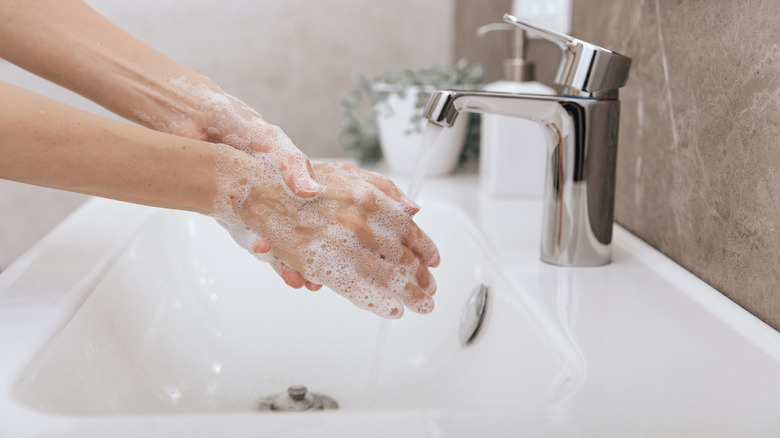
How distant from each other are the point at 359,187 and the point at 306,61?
3.49 ft

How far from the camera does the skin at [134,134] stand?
0.45 metres

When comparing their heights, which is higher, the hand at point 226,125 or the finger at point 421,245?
the hand at point 226,125

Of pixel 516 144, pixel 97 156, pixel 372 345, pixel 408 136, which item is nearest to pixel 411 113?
pixel 408 136

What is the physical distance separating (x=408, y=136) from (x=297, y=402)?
561 millimetres

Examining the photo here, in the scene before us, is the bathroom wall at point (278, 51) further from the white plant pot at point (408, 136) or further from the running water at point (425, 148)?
the running water at point (425, 148)

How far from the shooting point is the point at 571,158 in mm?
647

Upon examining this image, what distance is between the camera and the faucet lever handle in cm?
59

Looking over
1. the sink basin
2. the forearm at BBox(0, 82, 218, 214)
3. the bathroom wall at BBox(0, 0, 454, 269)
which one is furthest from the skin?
the bathroom wall at BBox(0, 0, 454, 269)

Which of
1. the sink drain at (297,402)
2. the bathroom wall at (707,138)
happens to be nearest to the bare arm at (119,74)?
the sink drain at (297,402)

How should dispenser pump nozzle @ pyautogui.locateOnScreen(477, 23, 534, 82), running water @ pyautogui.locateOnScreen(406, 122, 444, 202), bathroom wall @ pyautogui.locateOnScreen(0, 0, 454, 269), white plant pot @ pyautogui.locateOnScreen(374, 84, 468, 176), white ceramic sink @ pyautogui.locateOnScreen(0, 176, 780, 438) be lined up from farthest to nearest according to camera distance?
bathroom wall @ pyautogui.locateOnScreen(0, 0, 454, 269) → white plant pot @ pyautogui.locateOnScreen(374, 84, 468, 176) → dispenser pump nozzle @ pyautogui.locateOnScreen(477, 23, 534, 82) → running water @ pyautogui.locateOnScreen(406, 122, 444, 202) → white ceramic sink @ pyautogui.locateOnScreen(0, 176, 780, 438)

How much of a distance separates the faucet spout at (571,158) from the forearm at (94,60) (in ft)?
0.83

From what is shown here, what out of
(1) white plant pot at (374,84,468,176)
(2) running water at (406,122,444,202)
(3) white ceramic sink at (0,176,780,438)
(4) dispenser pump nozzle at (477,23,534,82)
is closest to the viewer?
(3) white ceramic sink at (0,176,780,438)

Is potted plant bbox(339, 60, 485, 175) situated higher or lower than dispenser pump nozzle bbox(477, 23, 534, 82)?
lower

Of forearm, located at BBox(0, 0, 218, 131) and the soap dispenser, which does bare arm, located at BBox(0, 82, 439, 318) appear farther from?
the soap dispenser
